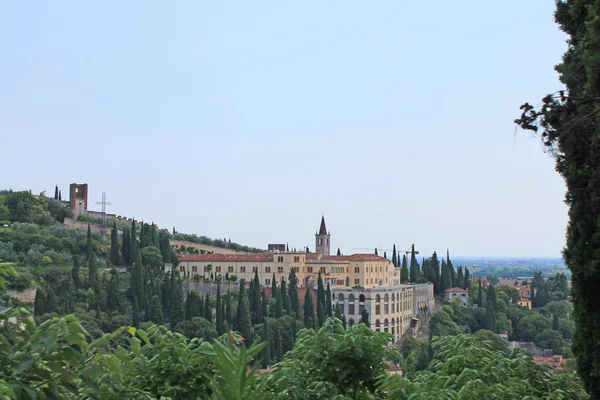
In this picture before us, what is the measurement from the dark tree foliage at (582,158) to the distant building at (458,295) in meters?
54.7

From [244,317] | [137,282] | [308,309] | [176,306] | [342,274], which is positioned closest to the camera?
[244,317]

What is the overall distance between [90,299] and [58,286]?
2690 mm

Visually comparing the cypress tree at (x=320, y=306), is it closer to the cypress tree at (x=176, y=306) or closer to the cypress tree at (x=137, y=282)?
the cypress tree at (x=176, y=306)

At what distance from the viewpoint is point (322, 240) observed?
6328cm

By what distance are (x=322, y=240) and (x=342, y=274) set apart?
34.1 ft

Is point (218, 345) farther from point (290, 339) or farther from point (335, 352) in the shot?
point (290, 339)

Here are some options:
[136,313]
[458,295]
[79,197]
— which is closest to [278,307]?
[136,313]

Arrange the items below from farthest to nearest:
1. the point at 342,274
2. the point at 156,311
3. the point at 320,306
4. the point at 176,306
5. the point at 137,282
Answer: the point at 342,274 < the point at 320,306 < the point at 137,282 < the point at 176,306 < the point at 156,311

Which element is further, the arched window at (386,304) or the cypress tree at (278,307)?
the arched window at (386,304)

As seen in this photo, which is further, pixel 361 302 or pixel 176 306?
pixel 361 302

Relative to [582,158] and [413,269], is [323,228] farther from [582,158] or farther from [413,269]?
[582,158]

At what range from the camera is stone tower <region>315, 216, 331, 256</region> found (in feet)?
207

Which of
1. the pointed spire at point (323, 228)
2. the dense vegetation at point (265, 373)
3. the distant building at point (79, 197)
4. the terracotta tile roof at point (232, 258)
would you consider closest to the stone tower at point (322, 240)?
the pointed spire at point (323, 228)

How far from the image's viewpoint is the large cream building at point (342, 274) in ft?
170
